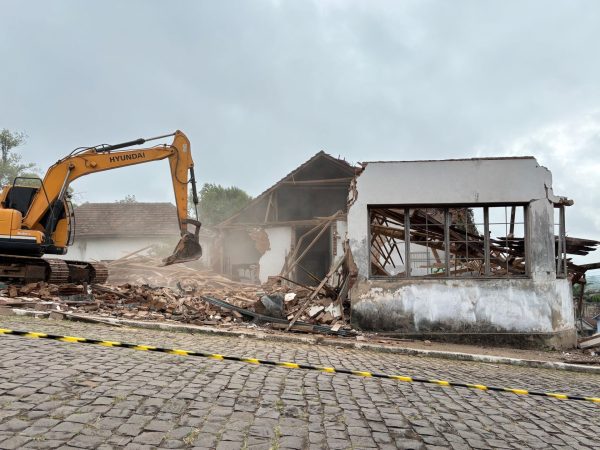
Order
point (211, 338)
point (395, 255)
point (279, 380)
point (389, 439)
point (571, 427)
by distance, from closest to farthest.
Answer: point (389, 439) < point (571, 427) < point (279, 380) < point (211, 338) < point (395, 255)

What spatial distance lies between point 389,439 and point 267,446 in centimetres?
104

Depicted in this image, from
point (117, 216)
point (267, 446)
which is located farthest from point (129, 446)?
point (117, 216)

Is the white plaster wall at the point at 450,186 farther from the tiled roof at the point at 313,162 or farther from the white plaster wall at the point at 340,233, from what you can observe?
the tiled roof at the point at 313,162

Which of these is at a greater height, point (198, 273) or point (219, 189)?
point (219, 189)

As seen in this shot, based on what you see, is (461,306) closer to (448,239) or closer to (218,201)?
(448,239)

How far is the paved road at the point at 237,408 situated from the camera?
3572 millimetres

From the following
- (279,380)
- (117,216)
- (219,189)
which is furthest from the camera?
(219,189)

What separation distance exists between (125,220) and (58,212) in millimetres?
25298

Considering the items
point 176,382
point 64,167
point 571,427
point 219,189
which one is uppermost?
point 219,189

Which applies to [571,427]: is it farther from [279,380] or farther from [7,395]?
[7,395]

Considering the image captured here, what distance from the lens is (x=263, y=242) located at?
2372 centimetres

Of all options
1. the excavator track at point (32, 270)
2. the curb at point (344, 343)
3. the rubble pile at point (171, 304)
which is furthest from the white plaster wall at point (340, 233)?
the excavator track at point (32, 270)

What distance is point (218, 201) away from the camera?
172 feet

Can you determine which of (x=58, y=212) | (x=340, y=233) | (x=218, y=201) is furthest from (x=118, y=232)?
(x=58, y=212)
